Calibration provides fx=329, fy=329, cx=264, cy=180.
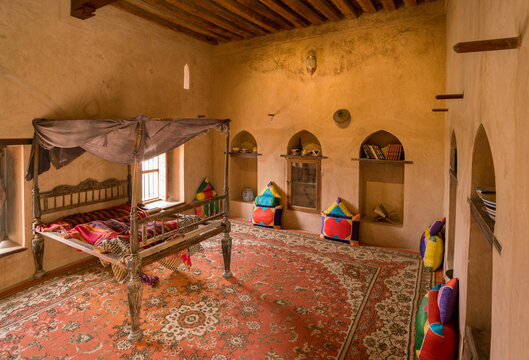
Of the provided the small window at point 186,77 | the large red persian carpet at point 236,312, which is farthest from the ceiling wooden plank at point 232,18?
the large red persian carpet at point 236,312

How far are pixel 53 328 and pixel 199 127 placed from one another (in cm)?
273

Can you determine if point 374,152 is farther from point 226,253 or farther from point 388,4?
point 226,253

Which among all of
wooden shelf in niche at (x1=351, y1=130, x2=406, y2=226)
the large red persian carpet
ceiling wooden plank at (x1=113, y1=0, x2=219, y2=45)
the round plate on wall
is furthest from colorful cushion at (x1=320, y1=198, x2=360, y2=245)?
ceiling wooden plank at (x1=113, y1=0, x2=219, y2=45)

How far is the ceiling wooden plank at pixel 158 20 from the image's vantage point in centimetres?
554

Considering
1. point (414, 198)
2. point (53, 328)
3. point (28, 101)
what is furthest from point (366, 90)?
point (53, 328)

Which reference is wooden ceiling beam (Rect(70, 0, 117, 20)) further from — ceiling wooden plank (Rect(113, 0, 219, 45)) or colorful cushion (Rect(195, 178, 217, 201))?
colorful cushion (Rect(195, 178, 217, 201))

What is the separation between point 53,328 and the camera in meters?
3.50

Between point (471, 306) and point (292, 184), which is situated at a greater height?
point (292, 184)

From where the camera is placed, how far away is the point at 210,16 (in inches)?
236

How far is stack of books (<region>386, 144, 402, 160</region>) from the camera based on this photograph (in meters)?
6.03

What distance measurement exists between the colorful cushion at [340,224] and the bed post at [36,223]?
469 cm

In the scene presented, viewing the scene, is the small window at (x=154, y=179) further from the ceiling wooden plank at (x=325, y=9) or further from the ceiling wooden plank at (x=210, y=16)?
the ceiling wooden plank at (x=325, y=9)

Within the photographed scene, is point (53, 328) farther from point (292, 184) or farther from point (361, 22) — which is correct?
point (361, 22)

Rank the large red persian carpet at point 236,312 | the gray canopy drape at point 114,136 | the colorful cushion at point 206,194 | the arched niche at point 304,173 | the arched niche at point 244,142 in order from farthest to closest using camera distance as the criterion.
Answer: the arched niche at point 244,142 → the colorful cushion at point 206,194 → the arched niche at point 304,173 → the gray canopy drape at point 114,136 → the large red persian carpet at point 236,312
